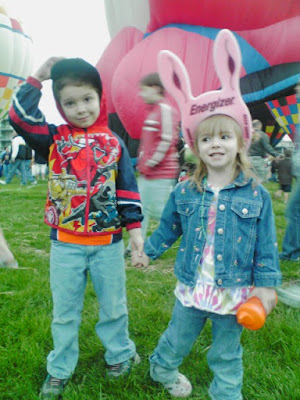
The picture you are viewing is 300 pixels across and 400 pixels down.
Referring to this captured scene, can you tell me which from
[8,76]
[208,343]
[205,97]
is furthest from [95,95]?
[8,76]

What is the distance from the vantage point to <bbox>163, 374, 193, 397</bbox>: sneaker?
5.53ft

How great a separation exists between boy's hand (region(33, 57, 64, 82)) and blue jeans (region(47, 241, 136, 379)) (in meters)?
0.74

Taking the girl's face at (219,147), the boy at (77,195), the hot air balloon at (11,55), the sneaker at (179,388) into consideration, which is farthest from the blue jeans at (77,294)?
the hot air balloon at (11,55)

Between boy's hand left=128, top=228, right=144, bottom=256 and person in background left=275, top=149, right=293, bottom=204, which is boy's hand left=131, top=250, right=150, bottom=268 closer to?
boy's hand left=128, top=228, right=144, bottom=256

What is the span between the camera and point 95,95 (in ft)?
5.56

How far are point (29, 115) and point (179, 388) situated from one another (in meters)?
1.39

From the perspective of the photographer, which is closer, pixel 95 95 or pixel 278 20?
pixel 95 95

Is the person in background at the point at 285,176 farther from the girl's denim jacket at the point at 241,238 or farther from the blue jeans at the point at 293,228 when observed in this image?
the girl's denim jacket at the point at 241,238

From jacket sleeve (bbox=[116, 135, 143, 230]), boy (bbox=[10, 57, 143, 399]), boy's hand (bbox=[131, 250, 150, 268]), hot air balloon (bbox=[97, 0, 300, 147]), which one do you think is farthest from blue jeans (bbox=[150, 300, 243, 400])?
hot air balloon (bbox=[97, 0, 300, 147])

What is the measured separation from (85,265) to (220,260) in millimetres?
625

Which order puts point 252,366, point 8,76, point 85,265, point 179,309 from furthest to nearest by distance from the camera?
point 8,76 → point 252,366 → point 85,265 → point 179,309

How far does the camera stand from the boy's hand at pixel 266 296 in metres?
1.43

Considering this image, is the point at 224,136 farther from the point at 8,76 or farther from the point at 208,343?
the point at 8,76

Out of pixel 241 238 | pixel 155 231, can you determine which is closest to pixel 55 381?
pixel 155 231
